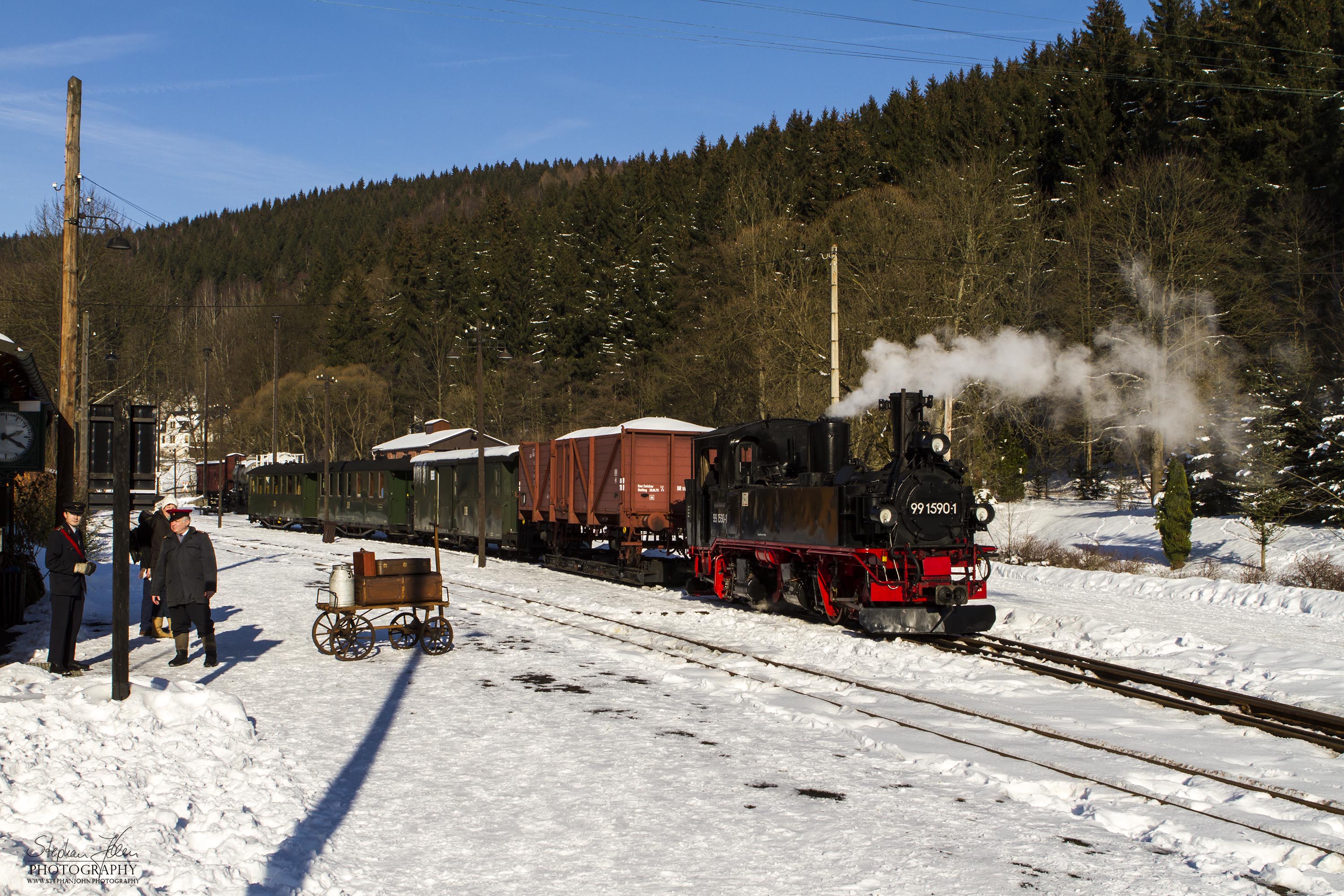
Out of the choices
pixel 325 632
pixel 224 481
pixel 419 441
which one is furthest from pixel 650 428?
pixel 224 481

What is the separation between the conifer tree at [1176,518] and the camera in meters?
23.2

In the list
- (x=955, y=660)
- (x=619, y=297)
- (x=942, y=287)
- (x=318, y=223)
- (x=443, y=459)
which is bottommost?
(x=955, y=660)

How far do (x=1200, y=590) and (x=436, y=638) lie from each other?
46.6 feet

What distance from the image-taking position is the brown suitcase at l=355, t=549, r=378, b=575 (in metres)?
12.0

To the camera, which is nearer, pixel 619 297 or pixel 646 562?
pixel 646 562

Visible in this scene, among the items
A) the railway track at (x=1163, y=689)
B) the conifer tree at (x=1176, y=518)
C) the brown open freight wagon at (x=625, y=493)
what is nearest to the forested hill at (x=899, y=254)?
the conifer tree at (x=1176, y=518)

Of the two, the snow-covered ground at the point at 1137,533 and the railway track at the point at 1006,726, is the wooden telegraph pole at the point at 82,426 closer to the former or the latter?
the railway track at the point at 1006,726

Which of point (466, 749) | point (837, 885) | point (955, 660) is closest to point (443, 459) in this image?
point (955, 660)

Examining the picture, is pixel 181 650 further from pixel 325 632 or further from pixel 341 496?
pixel 341 496

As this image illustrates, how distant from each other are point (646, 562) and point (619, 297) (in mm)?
40388

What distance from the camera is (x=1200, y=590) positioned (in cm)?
1884

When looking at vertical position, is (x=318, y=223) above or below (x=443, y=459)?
above

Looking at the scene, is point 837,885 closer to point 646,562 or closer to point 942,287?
point 646,562

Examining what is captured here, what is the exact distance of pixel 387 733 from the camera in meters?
8.34
